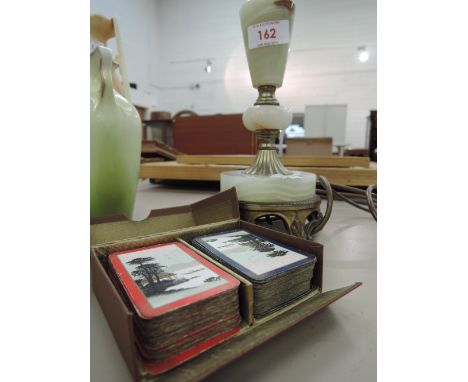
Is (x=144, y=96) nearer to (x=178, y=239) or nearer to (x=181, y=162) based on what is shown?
(x=181, y=162)

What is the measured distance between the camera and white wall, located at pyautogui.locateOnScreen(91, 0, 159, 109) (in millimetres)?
3826

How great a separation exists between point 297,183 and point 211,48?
4.73 m

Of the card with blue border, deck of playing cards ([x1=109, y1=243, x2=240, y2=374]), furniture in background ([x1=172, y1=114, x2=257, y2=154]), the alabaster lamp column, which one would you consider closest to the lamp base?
the alabaster lamp column

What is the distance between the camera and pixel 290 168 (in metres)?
0.98

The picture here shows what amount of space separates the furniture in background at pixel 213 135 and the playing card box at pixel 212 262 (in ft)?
3.52

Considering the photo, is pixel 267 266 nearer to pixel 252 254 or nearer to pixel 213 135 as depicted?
pixel 252 254


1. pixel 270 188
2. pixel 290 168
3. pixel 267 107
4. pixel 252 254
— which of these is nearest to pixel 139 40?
pixel 290 168

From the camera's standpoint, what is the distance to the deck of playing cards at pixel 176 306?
0.19m

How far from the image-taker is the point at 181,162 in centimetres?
121

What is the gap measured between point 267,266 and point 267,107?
337 millimetres

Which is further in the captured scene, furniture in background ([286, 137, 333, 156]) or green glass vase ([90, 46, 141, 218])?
furniture in background ([286, 137, 333, 156])

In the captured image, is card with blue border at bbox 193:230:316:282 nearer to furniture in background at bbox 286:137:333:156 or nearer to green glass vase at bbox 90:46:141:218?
green glass vase at bbox 90:46:141:218

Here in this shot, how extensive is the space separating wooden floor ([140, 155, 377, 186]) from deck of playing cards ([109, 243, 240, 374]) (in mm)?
667

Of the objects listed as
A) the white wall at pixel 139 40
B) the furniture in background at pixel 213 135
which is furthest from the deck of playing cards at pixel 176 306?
the white wall at pixel 139 40
